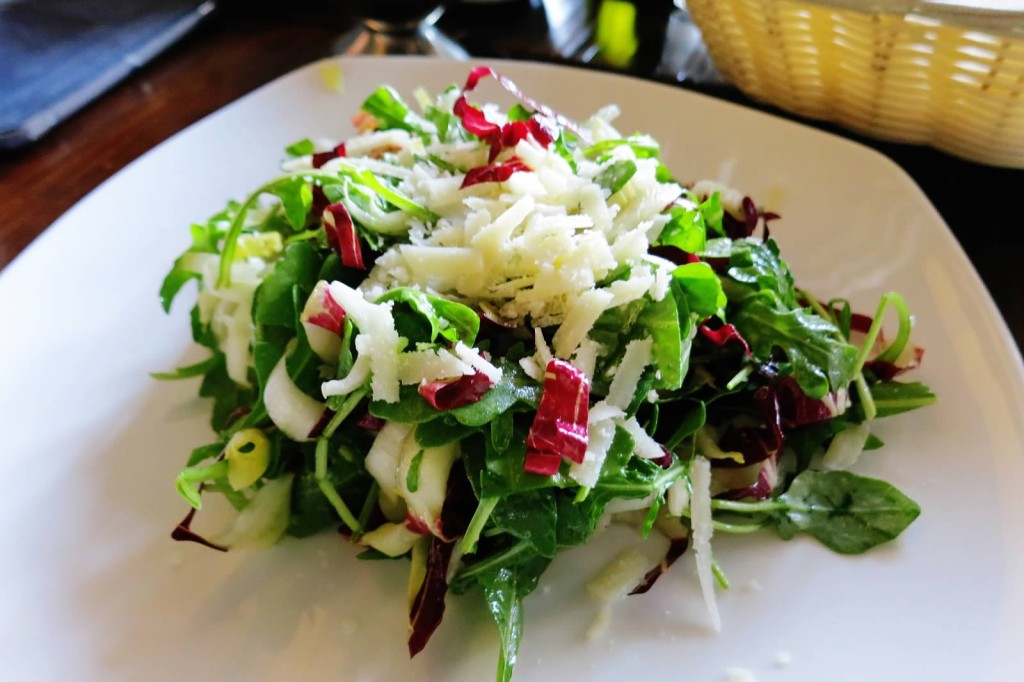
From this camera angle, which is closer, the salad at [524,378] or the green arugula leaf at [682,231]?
the salad at [524,378]

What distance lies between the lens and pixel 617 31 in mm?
1776

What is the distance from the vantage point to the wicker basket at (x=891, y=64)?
1.04m

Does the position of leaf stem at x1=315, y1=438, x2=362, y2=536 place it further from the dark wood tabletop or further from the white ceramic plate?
the dark wood tabletop

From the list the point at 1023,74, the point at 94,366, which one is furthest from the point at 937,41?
the point at 94,366

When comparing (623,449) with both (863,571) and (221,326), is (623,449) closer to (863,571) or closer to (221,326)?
(863,571)

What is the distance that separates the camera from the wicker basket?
1.04 metres

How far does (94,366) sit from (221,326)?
19 cm

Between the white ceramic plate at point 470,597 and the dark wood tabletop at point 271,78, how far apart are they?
0.19m

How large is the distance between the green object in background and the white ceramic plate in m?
0.62

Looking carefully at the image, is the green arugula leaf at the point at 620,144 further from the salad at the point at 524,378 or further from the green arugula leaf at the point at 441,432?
the green arugula leaf at the point at 441,432

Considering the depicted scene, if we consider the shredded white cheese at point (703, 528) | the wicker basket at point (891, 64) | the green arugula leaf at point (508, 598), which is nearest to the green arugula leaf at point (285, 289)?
the green arugula leaf at point (508, 598)

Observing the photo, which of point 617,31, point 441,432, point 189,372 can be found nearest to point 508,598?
point 441,432

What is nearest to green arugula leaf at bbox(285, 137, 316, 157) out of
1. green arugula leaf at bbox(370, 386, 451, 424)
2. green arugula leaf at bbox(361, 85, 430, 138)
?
green arugula leaf at bbox(361, 85, 430, 138)

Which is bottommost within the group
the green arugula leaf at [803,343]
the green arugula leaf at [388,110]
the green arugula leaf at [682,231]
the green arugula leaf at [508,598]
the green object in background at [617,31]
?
the green arugula leaf at [508,598]
